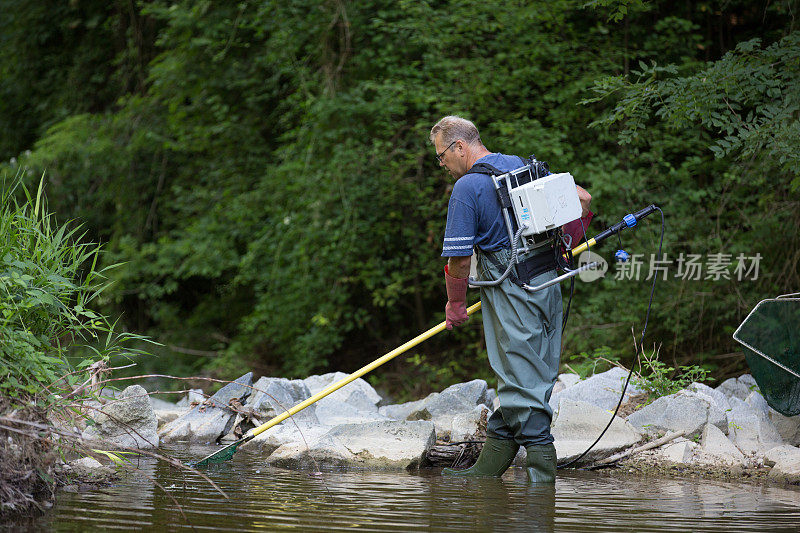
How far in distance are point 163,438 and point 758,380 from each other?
374 cm

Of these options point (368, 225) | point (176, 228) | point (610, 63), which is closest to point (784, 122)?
point (610, 63)

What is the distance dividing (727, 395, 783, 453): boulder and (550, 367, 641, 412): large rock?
0.69 metres

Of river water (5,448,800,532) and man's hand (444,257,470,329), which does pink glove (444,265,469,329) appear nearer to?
man's hand (444,257,470,329)

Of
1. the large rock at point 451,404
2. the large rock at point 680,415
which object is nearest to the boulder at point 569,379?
the large rock at point 451,404

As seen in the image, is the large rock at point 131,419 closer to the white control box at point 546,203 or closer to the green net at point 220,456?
the green net at point 220,456

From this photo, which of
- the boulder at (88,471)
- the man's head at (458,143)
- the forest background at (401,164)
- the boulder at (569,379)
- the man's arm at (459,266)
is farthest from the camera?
the forest background at (401,164)

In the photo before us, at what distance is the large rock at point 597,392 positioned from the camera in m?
5.53

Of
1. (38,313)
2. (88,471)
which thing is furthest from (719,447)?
(38,313)

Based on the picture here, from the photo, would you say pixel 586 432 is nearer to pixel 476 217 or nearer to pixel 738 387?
pixel 476 217

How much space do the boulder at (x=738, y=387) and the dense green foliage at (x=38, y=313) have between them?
4.51m

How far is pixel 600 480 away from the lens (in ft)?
14.1

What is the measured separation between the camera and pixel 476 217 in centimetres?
407

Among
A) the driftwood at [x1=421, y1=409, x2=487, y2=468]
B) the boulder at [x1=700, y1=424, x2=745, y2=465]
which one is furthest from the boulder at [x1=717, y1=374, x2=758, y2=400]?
the driftwood at [x1=421, y1=409, x2=487, y2=468]

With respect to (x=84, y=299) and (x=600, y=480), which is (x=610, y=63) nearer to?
(x=600, y=480)
